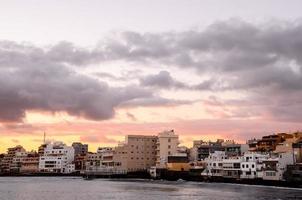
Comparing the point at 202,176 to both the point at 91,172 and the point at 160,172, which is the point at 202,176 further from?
the point at 91,172

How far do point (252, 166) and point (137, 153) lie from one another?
5982 centimetres

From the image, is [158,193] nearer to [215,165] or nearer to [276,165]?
[276,165]

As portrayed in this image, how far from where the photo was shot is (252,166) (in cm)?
10631

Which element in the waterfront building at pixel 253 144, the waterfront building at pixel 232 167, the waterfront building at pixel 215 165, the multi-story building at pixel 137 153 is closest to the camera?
the waterfront building at pixel 232 167

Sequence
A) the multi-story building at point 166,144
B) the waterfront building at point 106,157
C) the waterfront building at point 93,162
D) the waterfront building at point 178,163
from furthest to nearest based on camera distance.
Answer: the waterfront building at point 93,162 → the waterfront building at point 106,157 → the multi-story building at point 166,144 → the waterfront building at point 178,163

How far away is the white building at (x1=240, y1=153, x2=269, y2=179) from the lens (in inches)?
4099

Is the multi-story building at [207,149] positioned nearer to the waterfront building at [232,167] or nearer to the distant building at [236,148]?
the distant building at [236,148]

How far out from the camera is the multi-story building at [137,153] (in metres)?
159

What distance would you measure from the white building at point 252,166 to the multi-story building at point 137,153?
54.9m

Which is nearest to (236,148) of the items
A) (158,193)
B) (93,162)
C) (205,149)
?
(205,149)

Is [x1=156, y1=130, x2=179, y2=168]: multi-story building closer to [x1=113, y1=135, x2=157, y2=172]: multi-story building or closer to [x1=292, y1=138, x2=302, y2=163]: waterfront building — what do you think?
[x1=113, y1=135, x2=157, y2=172]: multi-story building

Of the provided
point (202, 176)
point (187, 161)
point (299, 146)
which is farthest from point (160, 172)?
point (299, 146)

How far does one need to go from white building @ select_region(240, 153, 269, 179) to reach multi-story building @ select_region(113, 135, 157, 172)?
54851 mm

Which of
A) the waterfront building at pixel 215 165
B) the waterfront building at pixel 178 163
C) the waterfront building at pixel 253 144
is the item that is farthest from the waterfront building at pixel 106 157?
the waterfront building at pixel 253 144
